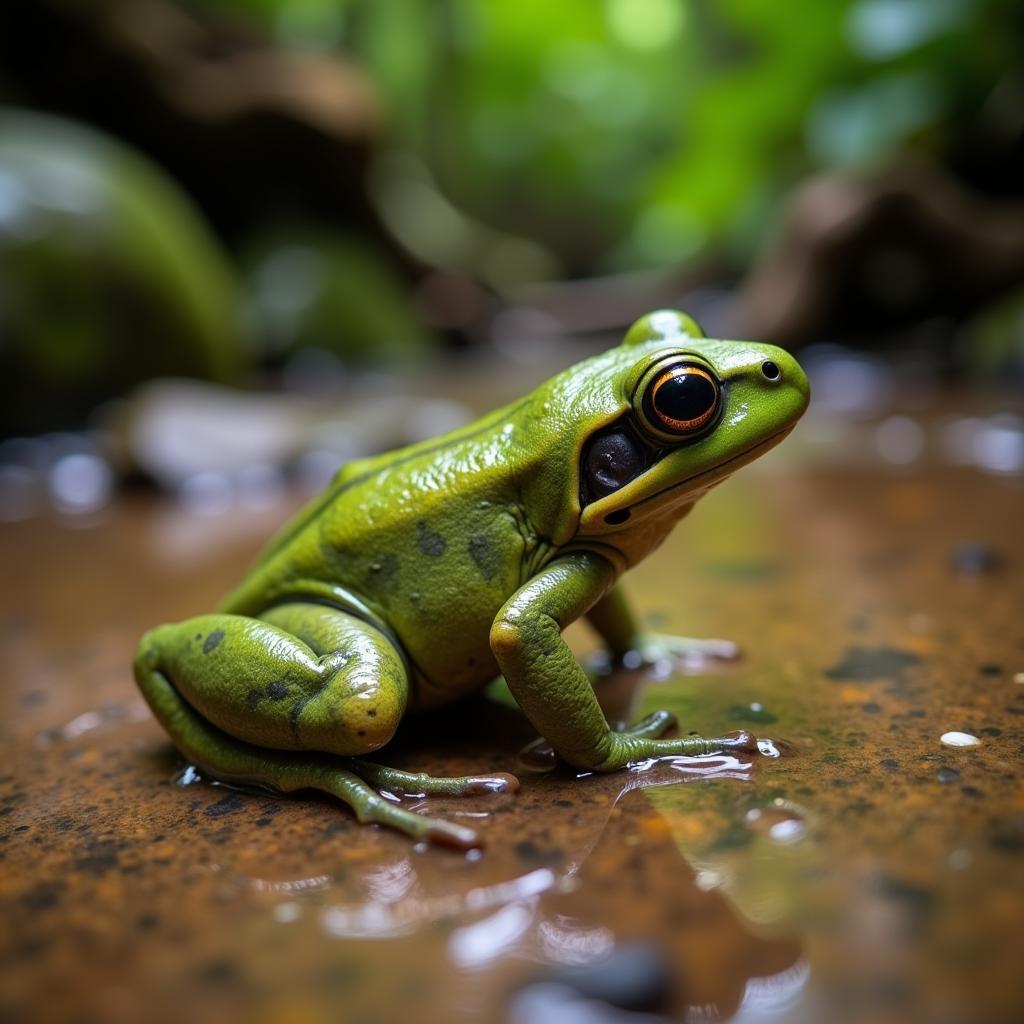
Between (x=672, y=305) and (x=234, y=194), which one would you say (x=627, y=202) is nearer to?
(x=672, y=305)

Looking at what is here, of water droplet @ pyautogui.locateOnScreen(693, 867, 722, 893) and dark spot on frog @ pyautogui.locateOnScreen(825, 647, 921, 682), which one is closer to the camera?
water droplet @ pyautogui.locateOnScreen(693, 867, 722, 893)

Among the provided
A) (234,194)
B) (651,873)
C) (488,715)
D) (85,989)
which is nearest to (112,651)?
(488,715)

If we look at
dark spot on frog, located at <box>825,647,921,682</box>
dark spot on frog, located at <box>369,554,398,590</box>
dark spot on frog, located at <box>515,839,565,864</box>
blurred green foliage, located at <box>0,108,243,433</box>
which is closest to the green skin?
dark spot on frog, located at <box>369,554,398,590</box>

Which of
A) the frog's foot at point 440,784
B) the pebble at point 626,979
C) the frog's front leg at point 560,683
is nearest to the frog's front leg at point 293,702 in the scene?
the frog's foot at point 440,784

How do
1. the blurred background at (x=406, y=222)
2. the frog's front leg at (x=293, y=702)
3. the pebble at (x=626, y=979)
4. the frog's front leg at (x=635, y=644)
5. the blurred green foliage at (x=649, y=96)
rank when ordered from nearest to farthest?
the pebble at (x=626, y=979)
the frog's front leg at (x=293, y=702)
the frog's front leg at (x=635, y=644)
the blurred background at (x=406, y=222)
the blurred green foliage at (x=649, y=96)

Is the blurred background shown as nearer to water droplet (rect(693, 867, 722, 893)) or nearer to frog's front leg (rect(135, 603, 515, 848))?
frog's front leg (rect(135, 603, 515, 848))

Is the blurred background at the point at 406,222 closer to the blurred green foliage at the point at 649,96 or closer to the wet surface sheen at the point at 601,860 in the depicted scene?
the blurred green foliage at the point at 649,96

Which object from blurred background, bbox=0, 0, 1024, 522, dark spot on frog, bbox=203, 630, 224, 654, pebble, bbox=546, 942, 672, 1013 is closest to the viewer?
pebble, bbox=546, 942, 672, 1013

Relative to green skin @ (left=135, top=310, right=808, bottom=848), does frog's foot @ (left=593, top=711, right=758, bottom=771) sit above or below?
below
